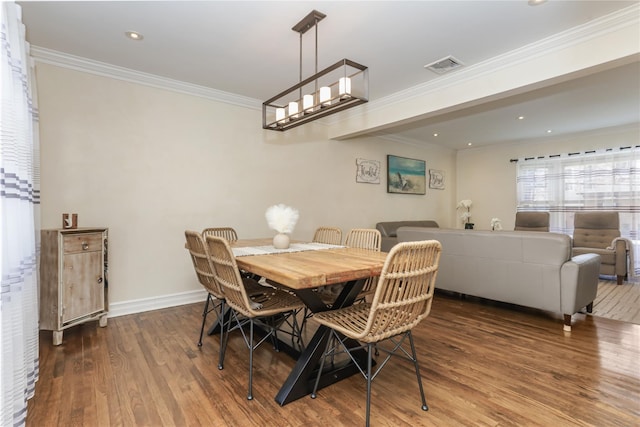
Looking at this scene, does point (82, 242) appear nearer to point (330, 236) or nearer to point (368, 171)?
point (330, 236)

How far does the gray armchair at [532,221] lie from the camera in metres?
5.62

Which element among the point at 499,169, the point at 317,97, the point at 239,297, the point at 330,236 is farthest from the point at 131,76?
the point at 499,169

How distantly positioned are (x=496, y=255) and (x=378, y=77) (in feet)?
7.27

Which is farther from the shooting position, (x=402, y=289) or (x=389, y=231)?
(x=389, y=231)

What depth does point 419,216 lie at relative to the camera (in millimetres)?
6535

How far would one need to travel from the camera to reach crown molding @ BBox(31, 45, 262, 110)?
2861mm

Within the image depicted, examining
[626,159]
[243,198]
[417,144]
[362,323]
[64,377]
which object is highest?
[417,144]

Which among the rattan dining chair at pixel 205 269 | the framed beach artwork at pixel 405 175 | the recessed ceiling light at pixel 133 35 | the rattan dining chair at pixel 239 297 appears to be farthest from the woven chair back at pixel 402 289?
the framed beach artwork at pixel 405 175

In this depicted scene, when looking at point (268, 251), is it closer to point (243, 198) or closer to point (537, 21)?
point (243, 198)

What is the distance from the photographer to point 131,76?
10.7ft

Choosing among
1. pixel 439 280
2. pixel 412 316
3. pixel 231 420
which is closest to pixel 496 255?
pixel 439 280

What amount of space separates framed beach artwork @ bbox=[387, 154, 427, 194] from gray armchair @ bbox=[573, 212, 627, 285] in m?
2.65

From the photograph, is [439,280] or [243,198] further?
[243,198]

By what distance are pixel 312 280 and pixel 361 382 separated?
0.90 meters
